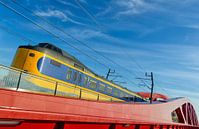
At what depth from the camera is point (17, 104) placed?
790cm

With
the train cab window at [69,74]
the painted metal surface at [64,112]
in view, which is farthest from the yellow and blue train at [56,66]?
the painted metal surface at [64,112]

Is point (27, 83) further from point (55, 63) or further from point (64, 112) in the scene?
point (55, 63)

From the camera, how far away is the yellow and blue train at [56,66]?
40.9 ft

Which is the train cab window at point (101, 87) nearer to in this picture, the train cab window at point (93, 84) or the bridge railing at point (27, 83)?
the train cab window at point (93, 84)

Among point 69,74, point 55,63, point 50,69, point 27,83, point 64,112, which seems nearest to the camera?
point 27,83

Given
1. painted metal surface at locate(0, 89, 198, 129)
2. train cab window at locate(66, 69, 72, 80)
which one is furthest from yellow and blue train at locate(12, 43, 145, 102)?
painted metal surface at locate(0, 89, 198, 129)

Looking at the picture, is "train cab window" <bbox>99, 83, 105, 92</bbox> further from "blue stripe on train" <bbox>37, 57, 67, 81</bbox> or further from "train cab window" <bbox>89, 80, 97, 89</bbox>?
"blue stripe on train" <bbox>37, 57, 67, 81</bbox>

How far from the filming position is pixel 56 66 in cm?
1350

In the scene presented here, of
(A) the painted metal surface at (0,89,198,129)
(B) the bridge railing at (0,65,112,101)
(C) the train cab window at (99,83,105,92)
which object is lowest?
(A) the painted metal surface at (0,89,198,129)

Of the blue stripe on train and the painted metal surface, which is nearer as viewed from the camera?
the painted metal surface

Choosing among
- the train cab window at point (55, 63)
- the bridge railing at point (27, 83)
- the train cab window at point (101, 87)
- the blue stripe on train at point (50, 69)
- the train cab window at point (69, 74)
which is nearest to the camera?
the bridge railing at point (27, 83)

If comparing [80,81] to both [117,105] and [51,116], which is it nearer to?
[117,105]

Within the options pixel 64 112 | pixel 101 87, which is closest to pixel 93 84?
pixel 101 87

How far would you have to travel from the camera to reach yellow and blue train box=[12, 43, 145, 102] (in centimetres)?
1248
